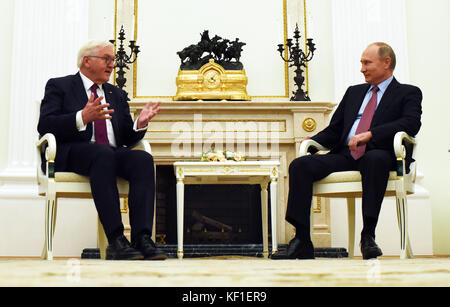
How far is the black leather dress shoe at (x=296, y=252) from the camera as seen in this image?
2414 mm

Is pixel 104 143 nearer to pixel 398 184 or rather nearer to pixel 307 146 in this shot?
pixel 307 146

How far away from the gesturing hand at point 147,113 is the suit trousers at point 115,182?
0.72 feet

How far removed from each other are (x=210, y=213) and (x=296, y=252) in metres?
1.97

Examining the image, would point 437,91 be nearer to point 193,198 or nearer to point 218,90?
point 218,90

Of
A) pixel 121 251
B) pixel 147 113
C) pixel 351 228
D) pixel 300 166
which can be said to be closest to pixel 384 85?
pixel 300 166

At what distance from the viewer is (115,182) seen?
2359mm

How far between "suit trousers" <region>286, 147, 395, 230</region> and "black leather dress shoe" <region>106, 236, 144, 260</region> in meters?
0.79

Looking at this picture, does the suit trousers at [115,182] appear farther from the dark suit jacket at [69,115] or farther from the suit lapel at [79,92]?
the suit lapel at [79,92]

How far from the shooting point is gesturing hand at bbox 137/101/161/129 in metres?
2.56

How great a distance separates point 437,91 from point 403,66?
1.12ft

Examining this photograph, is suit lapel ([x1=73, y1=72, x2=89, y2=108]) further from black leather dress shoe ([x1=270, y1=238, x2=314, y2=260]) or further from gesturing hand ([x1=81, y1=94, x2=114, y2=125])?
black leather dress shoe ([x1=270, y1=238, x2=314, y2=260])

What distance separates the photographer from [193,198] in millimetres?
4371

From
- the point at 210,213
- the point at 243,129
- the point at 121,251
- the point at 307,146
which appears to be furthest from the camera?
the point at 210,213
